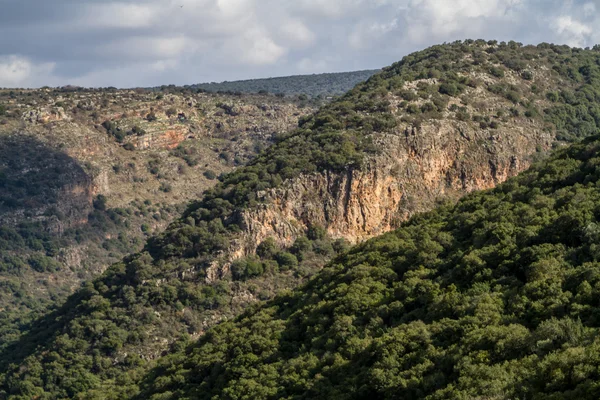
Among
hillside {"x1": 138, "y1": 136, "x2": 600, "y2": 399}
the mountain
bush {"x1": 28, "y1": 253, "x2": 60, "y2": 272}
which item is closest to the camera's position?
hillside {"x1": 138, "y1": 136, "x2": 600, "y2": 399}

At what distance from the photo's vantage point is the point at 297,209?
63.9 m

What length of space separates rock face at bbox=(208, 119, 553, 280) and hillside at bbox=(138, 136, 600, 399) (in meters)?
16.7

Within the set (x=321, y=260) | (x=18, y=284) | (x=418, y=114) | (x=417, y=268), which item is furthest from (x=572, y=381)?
(x=18, y=284)

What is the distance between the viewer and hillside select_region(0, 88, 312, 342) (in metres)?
102

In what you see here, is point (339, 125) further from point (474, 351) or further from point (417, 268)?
point (474, 351)

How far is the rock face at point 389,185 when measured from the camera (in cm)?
6294

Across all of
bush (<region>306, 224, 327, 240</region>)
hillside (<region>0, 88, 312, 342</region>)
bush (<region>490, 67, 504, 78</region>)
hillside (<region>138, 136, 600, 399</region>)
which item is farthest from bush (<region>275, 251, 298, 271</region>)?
hillside (<region>0, 88, 312, 342</region>)

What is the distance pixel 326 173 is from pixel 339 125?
6980mm

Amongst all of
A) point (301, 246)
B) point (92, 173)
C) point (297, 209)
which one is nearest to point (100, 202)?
point (92, 173)

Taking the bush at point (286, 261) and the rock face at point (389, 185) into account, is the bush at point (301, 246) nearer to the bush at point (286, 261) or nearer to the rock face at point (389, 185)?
the rock face at point (389, 185)

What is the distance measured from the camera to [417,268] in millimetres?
36938

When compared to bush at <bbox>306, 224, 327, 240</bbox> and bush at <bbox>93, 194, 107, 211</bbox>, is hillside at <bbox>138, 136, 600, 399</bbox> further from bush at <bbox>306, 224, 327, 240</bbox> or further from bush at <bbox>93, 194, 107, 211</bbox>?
bush at <bbox>93, 194, 107, 211</bbox>

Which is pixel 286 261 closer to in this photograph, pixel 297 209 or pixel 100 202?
pixel 297 209

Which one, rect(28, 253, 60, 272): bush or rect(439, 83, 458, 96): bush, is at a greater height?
rect(439, 83, 458, 96): bush
